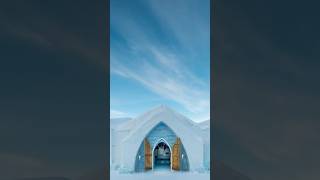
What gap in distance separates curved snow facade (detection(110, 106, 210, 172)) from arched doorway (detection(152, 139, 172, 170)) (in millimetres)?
24

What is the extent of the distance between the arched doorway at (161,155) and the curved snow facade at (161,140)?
0.02 m

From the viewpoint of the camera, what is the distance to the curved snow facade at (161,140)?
5137 millimetres

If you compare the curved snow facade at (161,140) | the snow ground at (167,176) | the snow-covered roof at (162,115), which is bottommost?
the snow ground at (167,176)

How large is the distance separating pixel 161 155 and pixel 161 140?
0.31m

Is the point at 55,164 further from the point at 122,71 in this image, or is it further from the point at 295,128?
the point at 122,71

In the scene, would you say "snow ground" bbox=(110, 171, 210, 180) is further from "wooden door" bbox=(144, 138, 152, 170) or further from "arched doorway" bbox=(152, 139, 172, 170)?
"arched doorway" bbox=(152, 139, 172, 170)

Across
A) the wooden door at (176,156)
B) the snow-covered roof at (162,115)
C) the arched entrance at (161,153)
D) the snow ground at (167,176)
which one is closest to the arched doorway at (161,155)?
the arched entrance at (161,153)

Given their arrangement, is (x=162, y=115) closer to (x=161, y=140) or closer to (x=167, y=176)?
(x=161, y=140)

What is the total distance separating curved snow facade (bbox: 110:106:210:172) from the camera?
514cm

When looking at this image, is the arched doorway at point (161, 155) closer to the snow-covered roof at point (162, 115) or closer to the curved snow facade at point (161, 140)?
the curved snow facade at point (161, 140)

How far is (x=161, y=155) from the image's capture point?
5402 millimetres

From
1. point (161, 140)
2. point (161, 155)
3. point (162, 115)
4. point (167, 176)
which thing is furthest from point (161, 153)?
point (167, 176)

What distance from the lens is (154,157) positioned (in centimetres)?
536

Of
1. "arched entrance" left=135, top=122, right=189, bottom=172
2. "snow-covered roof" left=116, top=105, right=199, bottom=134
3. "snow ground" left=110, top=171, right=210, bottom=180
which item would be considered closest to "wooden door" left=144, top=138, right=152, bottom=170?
"arched entrance" left=135, top=122, right=189, bottom=172
